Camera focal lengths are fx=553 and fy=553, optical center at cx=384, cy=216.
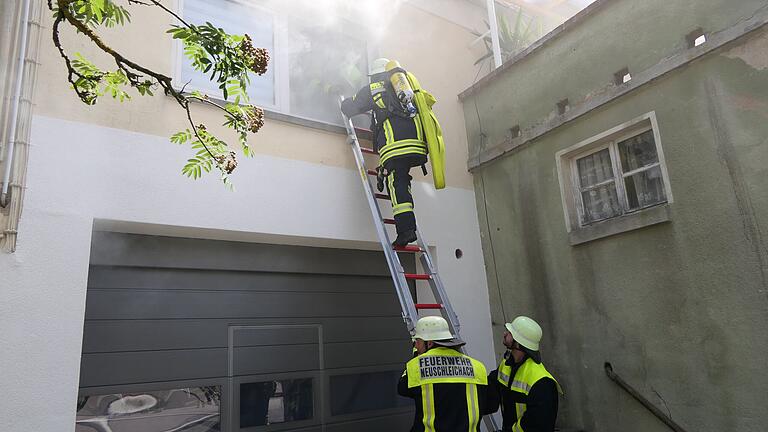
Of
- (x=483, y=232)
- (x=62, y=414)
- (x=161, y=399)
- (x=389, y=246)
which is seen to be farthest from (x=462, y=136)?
(x=62, y=414)

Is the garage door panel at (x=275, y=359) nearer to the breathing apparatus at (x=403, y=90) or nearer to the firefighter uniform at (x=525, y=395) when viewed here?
the firefighter uniform at (x=525, y=395)

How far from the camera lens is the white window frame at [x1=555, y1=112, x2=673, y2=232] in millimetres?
4324

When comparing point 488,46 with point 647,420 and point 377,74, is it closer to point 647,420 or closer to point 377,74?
point 377,74

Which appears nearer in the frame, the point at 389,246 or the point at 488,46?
the point at 389,246

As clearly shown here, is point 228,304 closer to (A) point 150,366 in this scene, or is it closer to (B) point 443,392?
(A) point 150,366

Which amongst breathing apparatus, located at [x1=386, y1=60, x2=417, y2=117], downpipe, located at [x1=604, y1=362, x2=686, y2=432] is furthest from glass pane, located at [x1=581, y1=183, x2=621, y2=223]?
breathing apparatus, located at [x1=386, y1=60, x2=417, y2=117]

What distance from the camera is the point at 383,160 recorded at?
191 inches

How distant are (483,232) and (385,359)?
1.71 meters

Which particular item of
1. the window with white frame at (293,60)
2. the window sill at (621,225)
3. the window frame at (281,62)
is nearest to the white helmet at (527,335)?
the window sill at (621,225)

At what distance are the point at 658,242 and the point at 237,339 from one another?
11.2 feet

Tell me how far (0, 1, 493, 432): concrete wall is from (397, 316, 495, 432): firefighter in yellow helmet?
1788mm

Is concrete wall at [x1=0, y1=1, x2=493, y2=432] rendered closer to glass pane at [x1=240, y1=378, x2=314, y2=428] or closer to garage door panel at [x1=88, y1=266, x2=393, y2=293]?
garage door panel at [x1=88, y1=266, x2=393, y2=293]

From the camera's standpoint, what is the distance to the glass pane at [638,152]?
175 inches

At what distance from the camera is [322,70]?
5.87 m
